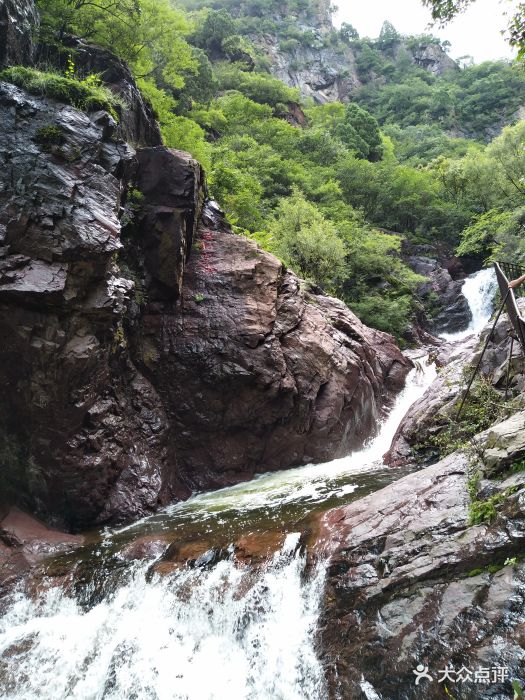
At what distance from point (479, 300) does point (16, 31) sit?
82.7 feet

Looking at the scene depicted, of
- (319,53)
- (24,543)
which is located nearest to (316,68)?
(319,53)

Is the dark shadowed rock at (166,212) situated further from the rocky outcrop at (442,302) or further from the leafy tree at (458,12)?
the rocky outcrop at (442,302)

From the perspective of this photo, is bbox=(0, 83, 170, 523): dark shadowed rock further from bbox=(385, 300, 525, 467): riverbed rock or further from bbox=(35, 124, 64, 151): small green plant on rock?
bbox=(385, 300, 525, 467): riverbed rock

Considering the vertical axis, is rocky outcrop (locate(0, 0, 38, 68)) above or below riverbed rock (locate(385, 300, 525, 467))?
above

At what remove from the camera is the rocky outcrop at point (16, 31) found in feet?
34.6

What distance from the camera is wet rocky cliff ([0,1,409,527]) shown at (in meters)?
8.77

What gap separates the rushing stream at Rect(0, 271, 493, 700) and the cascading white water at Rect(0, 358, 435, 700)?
0.5 inches

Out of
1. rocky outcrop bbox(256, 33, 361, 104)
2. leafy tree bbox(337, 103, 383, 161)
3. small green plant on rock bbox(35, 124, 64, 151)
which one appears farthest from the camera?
rocky outcrop bbox(256, 33, 361, 104)

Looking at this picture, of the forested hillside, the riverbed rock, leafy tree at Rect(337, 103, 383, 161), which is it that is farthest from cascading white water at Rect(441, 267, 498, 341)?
leafy tree at Rect(337, 103, 383, 161)

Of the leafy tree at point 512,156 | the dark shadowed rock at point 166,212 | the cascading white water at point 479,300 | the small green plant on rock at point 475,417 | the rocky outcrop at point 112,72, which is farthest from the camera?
the leafy tree at point 512,156

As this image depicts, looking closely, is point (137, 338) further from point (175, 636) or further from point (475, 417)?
point (475, 417)

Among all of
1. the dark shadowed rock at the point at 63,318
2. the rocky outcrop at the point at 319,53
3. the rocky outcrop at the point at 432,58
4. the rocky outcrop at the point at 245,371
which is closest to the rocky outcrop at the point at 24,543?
the dark shadowed rock at the point at 63,318

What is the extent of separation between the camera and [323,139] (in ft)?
122

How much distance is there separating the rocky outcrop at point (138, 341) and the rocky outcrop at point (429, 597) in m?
5.71
